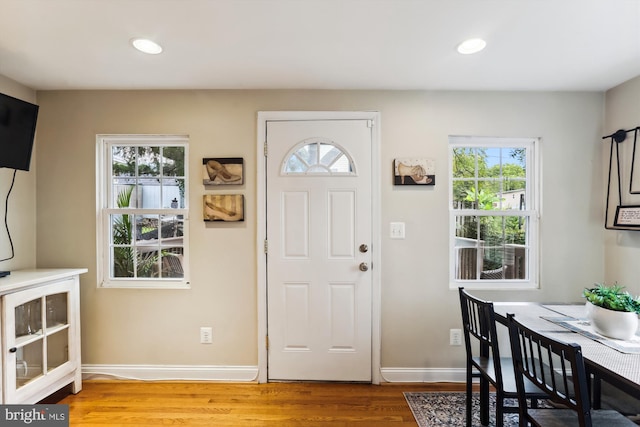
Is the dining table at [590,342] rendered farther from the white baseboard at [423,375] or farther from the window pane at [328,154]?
the window pane at [328,154]

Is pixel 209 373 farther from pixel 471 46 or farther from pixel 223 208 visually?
pixel 471 46

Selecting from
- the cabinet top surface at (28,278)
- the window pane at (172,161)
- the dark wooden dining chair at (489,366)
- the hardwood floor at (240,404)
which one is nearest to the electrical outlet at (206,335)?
the hardwood floor at (240,404)

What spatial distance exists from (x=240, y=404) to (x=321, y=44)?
97.2 inches

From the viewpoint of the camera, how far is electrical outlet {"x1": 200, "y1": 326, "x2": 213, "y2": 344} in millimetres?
2488

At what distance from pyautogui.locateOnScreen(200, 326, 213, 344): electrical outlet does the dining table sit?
207 cm

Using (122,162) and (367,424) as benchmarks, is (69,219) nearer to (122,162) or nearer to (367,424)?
(122,162)

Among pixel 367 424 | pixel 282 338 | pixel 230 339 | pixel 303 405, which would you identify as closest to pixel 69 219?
pixel 230 339

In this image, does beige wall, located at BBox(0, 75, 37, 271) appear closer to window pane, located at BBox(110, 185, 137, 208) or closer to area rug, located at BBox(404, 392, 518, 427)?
window pane, located at BBox(110, 185, 137, 208)

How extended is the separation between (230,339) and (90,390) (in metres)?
1.10

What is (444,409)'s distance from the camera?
212cm

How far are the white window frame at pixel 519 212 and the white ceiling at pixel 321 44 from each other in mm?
418

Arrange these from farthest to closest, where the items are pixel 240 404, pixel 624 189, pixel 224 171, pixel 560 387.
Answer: pixel 224 171
pixel 624 189
pixel 240 404
pixel 560 387

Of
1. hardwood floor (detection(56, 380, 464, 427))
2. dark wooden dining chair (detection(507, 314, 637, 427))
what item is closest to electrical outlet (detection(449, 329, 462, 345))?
hardwood floor (detection(56, 380, 464, 427))

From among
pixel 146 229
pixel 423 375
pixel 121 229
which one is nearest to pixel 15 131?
pixel 121 229
